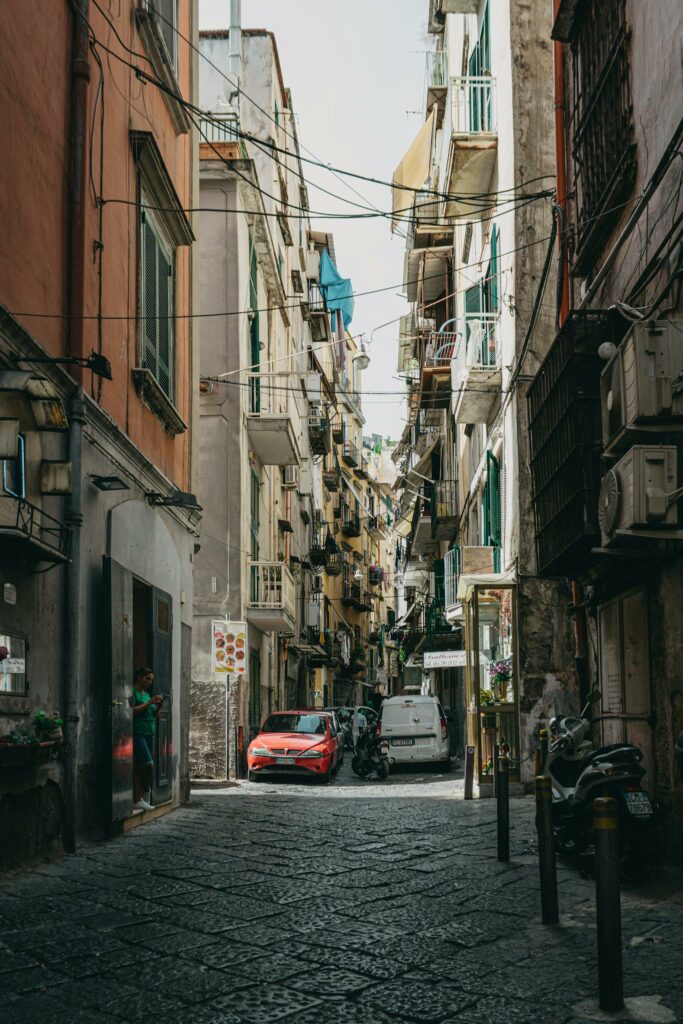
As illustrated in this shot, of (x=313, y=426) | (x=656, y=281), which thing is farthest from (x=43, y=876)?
(x=313, y=426)

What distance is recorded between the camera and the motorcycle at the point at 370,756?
23453 millimetres

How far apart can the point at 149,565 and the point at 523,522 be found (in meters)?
5.81

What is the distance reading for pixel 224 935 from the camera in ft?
21.0

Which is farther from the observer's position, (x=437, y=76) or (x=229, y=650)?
(x=437, y=76)

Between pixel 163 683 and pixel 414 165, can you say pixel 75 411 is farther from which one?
pixel 414 165

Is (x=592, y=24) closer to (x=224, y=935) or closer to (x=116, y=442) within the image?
(x=116, y=442)

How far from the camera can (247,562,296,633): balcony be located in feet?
83.4

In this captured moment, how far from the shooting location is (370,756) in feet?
78.0

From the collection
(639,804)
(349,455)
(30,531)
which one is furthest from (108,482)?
(349,455)

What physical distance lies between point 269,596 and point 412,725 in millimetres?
4126

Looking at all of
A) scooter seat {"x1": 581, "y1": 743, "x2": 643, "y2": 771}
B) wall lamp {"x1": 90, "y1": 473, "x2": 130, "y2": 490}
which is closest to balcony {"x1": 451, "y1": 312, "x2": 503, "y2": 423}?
wall lamp {"x1": 90, "y1": 473, "x2": 130, "y2": 490}

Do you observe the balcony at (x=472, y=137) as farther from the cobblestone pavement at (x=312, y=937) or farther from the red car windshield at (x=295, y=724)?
the cobblestone pavement at (x=312, y=937)

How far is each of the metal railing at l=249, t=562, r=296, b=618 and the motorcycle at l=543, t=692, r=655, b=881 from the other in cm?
1495

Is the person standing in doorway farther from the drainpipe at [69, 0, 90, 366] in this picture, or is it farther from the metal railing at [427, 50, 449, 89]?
the metal railing at [427, 50, 449, 89]
